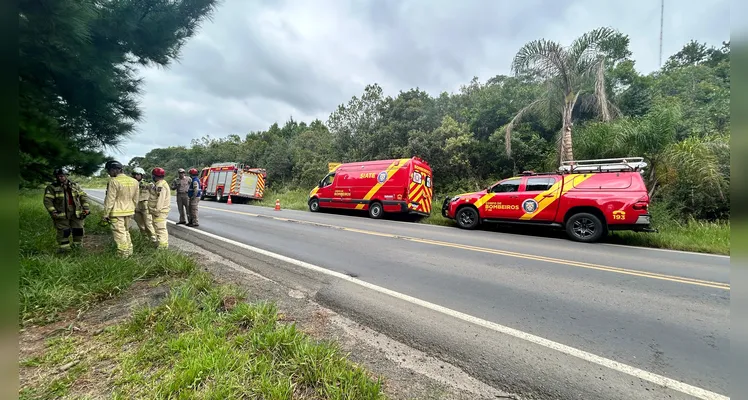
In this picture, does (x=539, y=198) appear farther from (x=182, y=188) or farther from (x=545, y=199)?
(x=182, y=188)

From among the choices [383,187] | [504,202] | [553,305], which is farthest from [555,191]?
[383,187]

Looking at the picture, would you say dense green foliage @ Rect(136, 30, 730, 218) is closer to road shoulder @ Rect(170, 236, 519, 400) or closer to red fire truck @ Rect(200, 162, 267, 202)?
road shoulder @ Rect(170, 236, 519, 400)

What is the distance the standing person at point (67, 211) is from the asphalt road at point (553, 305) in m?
2.62

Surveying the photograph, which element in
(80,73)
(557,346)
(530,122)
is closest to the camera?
(80,73)

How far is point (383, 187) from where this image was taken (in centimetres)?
1247

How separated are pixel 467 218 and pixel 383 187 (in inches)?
143

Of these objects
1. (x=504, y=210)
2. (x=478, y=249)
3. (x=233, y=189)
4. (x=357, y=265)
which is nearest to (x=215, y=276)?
(x=357, y=265)

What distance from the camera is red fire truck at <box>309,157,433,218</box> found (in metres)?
11.9

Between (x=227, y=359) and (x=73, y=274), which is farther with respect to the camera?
(x=73, y=274)

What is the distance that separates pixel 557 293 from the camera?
4.04 m

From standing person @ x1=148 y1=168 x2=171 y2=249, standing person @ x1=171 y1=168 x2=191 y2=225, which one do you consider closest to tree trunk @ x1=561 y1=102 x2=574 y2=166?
standing person @ x1=148 y1=168 x2=171 y2=249

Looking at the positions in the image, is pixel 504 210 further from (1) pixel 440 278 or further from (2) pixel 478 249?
(1) pixel 440 278

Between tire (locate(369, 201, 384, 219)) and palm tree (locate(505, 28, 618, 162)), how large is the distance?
6.64 meters

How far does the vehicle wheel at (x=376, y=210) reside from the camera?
12.6 metres
